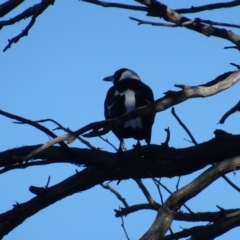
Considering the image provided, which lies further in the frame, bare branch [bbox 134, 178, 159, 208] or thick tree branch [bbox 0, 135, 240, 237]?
bare branch [bbox 134, 178, 159, 208]

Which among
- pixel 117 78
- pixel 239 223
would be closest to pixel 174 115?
pixel 239 223

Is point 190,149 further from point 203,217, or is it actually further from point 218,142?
point 203,217

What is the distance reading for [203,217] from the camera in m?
3.77

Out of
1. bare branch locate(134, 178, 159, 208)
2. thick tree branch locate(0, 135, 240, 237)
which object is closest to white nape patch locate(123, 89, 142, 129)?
bare branch locate(134, 178, 159, 208)

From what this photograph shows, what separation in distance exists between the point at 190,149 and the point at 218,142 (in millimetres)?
129

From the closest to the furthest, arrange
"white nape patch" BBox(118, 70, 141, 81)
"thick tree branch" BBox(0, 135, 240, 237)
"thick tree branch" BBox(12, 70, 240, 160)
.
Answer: "thick tree branch" BBox(12, 70, 240, 160) < "thick tree branch" BBox(0, 135, 240, 237) < "white nape patch" BBox(118, 70, 141, 81)

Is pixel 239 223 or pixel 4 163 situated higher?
pixel 4 163

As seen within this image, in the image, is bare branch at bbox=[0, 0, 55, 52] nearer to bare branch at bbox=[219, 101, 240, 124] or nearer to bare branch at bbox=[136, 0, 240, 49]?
bare branch at bbox=[136, 0, 240, 49]

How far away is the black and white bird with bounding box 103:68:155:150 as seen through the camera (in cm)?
596

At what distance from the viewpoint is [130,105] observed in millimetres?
6000

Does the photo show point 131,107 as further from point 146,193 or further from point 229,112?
point 229,112

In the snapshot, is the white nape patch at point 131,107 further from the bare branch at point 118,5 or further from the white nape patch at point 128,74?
the bare branch at point 118,5

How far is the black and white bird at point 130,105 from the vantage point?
596cm

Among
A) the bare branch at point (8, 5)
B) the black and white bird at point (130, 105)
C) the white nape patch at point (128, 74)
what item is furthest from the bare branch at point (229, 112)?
the white nape patch at point (128, 74)
